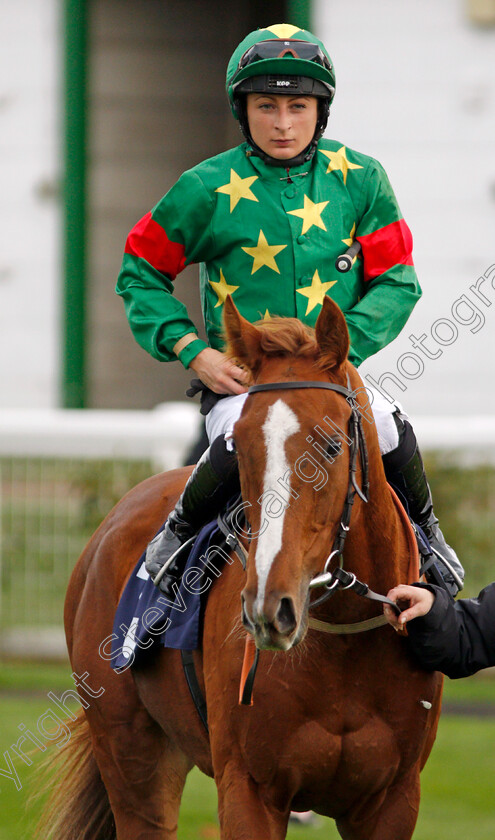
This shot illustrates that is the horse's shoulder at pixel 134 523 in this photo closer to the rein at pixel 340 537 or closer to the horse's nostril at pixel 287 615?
the rein at pixel 340 537

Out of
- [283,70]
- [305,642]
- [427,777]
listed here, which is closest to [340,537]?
[305,642]

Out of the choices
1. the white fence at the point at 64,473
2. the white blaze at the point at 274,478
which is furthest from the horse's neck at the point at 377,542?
the white fence at the point at 64,473

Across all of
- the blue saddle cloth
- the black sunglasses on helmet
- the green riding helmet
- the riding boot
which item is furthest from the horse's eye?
the black sunglasses on helmet

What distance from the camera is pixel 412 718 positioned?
289 centimetres

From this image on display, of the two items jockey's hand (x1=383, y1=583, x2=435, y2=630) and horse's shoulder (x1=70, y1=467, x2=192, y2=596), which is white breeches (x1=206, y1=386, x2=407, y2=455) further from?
horse's shoulder (x1=70, y1=467, x2=192, y2=596)

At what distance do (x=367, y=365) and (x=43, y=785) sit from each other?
4183mm

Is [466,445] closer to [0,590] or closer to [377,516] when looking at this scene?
[0,590]

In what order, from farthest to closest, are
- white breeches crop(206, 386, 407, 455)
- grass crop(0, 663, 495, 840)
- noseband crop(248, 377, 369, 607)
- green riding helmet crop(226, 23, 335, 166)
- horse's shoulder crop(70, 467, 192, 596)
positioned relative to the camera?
grass crop(0, 663, 495, 840), horse's shoulder crop(70, 467, 192, 596), green riding helmet crop(226, 23, 335, 166), white breeches crop(206, 386, 407, 455), noseband crop(248, 377, 369, 607)

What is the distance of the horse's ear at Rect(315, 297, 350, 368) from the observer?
8.48 feet

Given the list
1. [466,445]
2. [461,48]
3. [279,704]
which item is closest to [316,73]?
[279,704]

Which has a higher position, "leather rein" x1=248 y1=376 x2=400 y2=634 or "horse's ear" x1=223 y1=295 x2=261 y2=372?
"horse's ear" x1=223 y1=295 x2=261 y2=372

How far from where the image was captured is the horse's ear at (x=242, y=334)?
2686 mm

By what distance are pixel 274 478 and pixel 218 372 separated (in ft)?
2.34

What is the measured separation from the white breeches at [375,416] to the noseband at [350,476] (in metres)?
0.30
